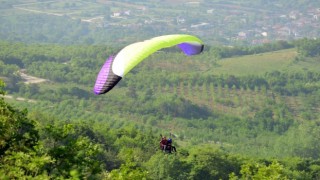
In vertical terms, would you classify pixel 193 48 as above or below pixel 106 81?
above

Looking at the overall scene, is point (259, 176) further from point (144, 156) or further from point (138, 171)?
point (144, 156)

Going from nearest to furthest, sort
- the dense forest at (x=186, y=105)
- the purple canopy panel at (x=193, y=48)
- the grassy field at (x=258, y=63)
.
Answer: the purple canopy panel at (x=193, y=48) < the dense forest at (x=186, y=105) < the grassy field at (x=258, y=63)

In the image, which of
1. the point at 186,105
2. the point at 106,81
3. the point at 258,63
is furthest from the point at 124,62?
the point at 258,63

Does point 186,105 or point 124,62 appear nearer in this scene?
point 124,62

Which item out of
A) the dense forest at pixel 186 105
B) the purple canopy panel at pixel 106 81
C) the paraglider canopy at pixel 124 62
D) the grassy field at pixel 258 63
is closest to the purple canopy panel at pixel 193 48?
the paraglider canopy at pixel 124 62

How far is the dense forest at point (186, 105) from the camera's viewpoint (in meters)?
40.9

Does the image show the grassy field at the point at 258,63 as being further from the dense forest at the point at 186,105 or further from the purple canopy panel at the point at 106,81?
the purple canopy panel at the point at 106,81

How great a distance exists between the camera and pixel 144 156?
38.6m

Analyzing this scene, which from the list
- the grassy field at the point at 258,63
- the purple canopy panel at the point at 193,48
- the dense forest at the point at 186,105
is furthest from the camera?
the grassy field at the point at 258,63

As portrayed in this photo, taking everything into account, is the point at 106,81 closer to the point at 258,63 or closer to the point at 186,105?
the point at 186,105

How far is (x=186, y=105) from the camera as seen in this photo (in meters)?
88.1

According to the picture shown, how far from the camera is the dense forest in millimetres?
40875

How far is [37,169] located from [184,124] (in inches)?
2701

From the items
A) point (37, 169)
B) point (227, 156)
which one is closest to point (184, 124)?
point (227, 156)
